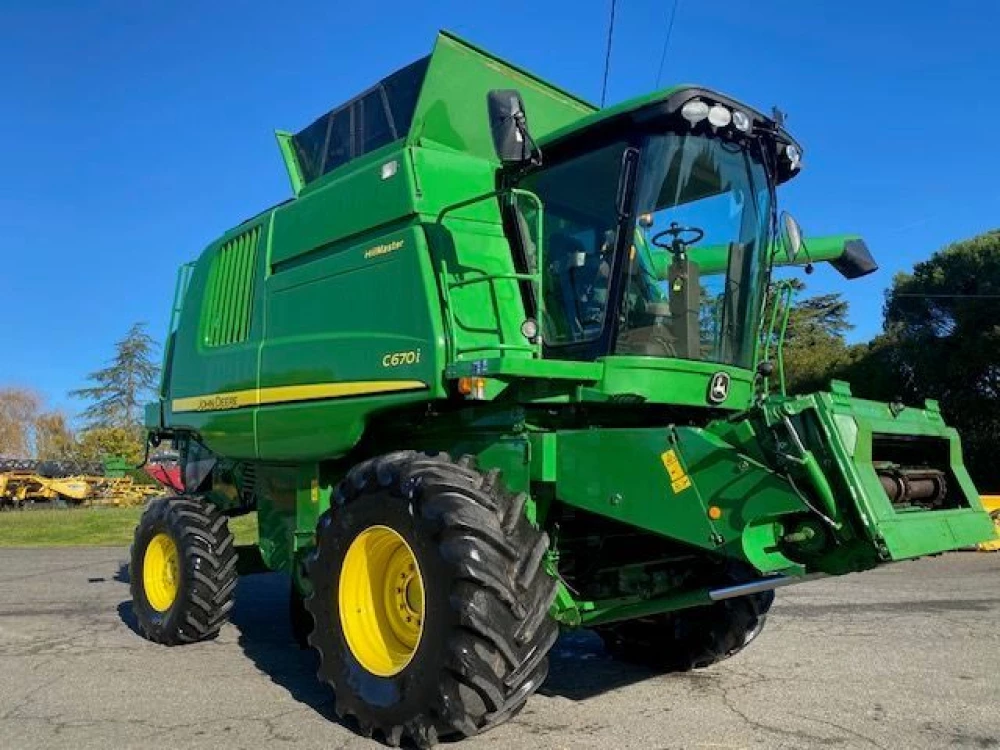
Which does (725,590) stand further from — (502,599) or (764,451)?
(502,599)

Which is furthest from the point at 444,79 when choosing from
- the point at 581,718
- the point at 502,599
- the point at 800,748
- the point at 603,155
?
the point at 800,748

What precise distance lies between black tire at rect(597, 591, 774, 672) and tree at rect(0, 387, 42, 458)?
67.6 meters

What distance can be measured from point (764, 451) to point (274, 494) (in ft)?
12.8

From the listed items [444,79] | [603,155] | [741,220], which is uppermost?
[444,79]

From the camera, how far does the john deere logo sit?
505cm

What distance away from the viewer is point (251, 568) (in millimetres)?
7422

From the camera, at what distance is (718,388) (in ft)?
16.7

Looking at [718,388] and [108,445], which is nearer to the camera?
[718,388]

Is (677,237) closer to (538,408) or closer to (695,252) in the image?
(695,252)

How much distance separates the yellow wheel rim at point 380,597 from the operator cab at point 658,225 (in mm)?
1446

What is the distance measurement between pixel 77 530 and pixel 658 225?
2053 centimetres

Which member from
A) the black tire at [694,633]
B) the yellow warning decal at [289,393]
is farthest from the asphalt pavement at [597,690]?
the yellow warning decal at [289,393]

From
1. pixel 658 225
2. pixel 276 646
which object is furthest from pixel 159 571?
pixel 658 225

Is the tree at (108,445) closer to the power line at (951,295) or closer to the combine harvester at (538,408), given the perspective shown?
the power line at (951,295)
